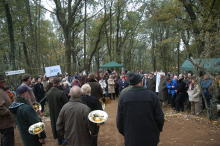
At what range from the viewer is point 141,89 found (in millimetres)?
4012

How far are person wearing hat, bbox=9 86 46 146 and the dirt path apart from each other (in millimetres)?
2890

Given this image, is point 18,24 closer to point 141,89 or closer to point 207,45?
point 207,45

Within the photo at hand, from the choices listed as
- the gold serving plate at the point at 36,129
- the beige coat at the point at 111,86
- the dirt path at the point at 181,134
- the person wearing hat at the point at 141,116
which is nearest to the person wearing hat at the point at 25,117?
the gold serving plate at the point at 36,129

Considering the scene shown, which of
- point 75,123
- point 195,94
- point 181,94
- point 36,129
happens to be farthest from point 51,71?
point 75,123

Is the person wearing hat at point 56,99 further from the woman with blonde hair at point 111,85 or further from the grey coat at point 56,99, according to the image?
the woman with blonde hair at point 111,85

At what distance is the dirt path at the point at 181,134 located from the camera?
738cm

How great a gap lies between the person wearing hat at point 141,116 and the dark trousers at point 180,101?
8.63m

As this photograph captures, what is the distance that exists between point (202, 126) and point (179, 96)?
329cm

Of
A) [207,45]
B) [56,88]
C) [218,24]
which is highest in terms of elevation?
[218,24]

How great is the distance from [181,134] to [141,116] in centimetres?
480

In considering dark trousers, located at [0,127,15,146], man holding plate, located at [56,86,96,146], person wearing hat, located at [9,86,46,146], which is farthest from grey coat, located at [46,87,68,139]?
man holding plate, located at [56,86,96,146]

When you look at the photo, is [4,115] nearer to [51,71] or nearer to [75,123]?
[75,123]

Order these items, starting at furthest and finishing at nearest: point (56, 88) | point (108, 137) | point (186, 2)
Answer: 1. point (186, 2)
2. point (108, 137)
3. point (56, 88)

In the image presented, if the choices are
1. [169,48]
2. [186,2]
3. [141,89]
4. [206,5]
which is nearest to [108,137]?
[141,89]
